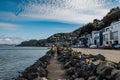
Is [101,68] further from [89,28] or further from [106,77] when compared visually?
[89,28]

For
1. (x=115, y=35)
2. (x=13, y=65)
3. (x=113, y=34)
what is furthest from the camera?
(x=113, y=34)

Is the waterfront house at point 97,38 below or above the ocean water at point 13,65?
above


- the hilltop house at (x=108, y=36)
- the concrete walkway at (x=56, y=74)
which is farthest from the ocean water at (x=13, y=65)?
the hilltop house at (x=108, y=36)

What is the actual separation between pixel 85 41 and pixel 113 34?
61286 millimetres

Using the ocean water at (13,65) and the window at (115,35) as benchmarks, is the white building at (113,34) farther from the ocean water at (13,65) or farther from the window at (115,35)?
the ocean water at (13,65)

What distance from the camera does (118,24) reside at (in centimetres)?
10800

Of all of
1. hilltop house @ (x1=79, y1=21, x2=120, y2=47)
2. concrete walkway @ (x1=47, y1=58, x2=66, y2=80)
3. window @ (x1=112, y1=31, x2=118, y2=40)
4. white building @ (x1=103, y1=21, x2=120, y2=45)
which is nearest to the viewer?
concrete walkway @ (x1=47, y1=58, x2=66, y2=80)

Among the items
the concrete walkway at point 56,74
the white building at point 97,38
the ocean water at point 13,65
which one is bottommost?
the ocean water at point 13,65

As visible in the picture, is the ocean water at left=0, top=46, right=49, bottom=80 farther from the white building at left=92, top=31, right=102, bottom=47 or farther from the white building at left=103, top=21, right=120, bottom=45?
the white building at left=92, top=31, right=102, bottom=47

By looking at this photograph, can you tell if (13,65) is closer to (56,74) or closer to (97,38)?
(56,74)

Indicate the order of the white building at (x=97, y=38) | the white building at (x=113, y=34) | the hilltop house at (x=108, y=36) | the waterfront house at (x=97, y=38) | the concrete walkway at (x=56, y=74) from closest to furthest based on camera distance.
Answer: the concrete walkway at (x=56, y=74)
the white building at (x=113, y=34)
the hilltop house at (x=108, y=36)
the waterfront house at (x=97, y=38)
the white building at (x=97, y=38)

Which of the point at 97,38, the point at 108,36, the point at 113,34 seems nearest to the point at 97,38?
the point at 97,38

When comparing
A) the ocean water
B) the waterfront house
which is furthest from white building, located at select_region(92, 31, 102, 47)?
the ocean water

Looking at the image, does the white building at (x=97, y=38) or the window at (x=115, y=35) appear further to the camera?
the white building at (x=97, y=38)
